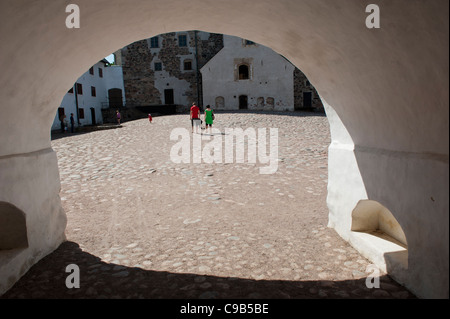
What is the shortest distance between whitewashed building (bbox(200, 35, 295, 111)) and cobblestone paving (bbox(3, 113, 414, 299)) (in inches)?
846

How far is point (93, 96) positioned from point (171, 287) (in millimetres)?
32643

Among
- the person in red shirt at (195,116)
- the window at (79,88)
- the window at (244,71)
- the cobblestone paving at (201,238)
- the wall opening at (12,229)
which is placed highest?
the window at (244,71)

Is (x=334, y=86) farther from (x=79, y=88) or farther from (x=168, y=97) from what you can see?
(x=168, y=97)

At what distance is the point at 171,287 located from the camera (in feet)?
10.1

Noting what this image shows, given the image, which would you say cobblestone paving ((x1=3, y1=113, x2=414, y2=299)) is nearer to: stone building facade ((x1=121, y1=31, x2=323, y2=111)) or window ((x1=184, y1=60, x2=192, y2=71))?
stone building facade ((x1=121, y1=31, x2=323, y2=111))

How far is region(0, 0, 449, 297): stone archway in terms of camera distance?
2.30 m

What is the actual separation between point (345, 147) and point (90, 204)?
491cm

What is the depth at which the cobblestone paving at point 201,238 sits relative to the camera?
Answer: 308cm

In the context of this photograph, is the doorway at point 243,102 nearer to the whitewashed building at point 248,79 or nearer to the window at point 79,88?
the whitewashed building at point 248,79

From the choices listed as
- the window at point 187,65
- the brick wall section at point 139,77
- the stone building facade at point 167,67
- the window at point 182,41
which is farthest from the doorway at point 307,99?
the brick wall section at point 139,77

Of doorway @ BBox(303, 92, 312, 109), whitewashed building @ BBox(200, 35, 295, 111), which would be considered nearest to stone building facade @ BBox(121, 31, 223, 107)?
whitewashed building @ BBox(200, 35, 295, 111)

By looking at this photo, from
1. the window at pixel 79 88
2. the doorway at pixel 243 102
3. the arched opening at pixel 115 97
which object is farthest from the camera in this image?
the arched opening at pixel 115 97

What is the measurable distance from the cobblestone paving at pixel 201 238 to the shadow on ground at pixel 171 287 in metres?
0.01
